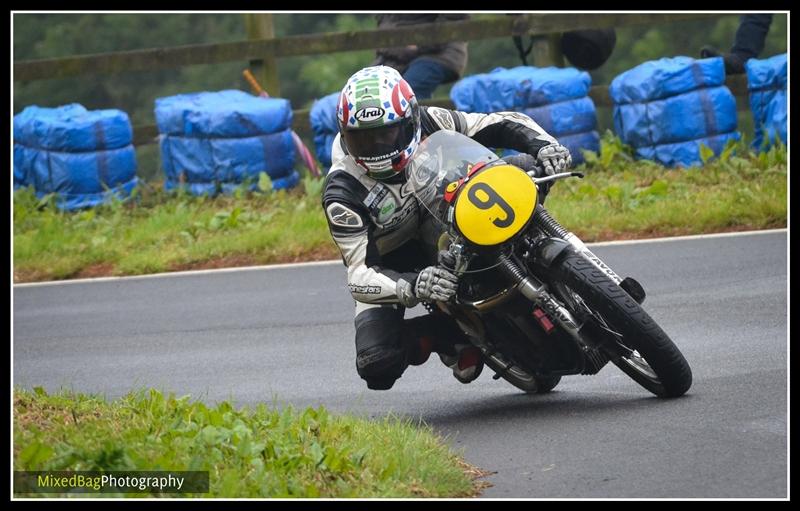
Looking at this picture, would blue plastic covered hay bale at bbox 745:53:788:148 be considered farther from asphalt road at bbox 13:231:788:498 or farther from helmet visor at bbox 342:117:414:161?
helmet visor at bbox 342:117:414:161

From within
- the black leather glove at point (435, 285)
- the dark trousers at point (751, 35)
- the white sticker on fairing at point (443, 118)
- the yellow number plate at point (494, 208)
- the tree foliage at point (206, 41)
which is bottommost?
the tree foliage at point (206, 41)

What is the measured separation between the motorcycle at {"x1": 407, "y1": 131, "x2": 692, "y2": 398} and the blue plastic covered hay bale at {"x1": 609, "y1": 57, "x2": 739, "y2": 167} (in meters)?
7.29

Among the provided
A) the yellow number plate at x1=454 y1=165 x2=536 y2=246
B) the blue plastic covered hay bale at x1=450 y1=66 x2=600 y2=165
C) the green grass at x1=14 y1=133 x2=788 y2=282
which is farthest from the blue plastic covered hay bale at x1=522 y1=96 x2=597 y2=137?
the yellow number plate at x1=454 y1=165 x2=536 y2=246

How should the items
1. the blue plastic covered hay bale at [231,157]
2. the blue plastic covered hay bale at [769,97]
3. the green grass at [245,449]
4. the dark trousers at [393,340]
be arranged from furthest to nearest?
the blue plastic covered hay bale at [231,157]
the blue plastic covered hay bale at [769,97]
the dark trousers at [393,340]
the green grass at [245,449]

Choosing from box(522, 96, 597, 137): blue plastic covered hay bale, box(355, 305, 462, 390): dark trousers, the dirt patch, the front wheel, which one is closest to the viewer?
the front wheel

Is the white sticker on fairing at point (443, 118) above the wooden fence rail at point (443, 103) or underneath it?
above

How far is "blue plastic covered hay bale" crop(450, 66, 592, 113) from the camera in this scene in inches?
551

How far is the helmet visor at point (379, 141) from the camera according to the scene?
6.71 m

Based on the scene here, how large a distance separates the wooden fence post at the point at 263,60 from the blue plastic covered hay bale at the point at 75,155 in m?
2.07

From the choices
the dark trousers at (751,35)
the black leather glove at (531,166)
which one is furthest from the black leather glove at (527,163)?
the dark trousers at (751,35)

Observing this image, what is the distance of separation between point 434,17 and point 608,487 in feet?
34.5

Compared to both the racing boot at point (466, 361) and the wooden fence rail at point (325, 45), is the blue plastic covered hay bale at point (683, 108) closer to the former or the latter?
the wooden fence rail at point (325, 45)

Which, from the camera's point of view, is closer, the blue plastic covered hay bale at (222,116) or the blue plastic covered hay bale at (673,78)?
the blue plastic covered hay bale at (673,78)

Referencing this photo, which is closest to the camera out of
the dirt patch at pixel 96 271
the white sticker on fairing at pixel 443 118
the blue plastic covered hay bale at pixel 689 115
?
the white sticker on fairing at pixel 443 118
